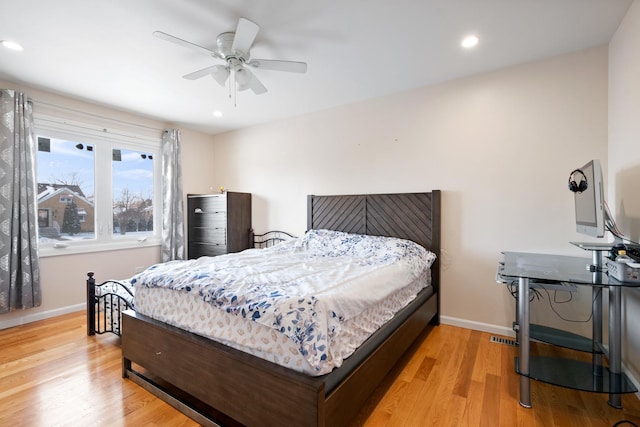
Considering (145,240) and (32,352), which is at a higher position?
(145,240)

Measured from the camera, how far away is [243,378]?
150 cm

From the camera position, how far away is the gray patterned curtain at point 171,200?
175 inches

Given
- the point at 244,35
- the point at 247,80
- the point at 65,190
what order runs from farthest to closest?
the point at 65,190 → the point at 247,80 → the point at 244,35

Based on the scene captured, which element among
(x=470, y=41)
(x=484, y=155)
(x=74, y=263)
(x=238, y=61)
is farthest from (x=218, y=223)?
(x=470, y=41)

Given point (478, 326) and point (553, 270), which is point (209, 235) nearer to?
point (478, 326)

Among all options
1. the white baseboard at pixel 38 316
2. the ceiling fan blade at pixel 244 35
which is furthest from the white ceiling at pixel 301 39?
the white baseboard at pixel 38 316

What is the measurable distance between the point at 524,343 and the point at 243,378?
1.69 metres

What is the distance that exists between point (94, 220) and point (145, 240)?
71 centimetres

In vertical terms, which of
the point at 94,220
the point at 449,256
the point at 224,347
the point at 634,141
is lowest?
the point at 224,347

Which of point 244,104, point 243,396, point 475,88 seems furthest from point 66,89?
point 475,88

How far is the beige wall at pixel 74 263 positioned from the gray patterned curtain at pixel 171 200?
0.21 meters

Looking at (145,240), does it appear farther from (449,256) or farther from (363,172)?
(449,256)

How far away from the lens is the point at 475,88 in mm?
2986

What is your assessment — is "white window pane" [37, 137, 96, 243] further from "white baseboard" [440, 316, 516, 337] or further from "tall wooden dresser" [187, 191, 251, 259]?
"white baseboard" [440, 316, 516, 337]
